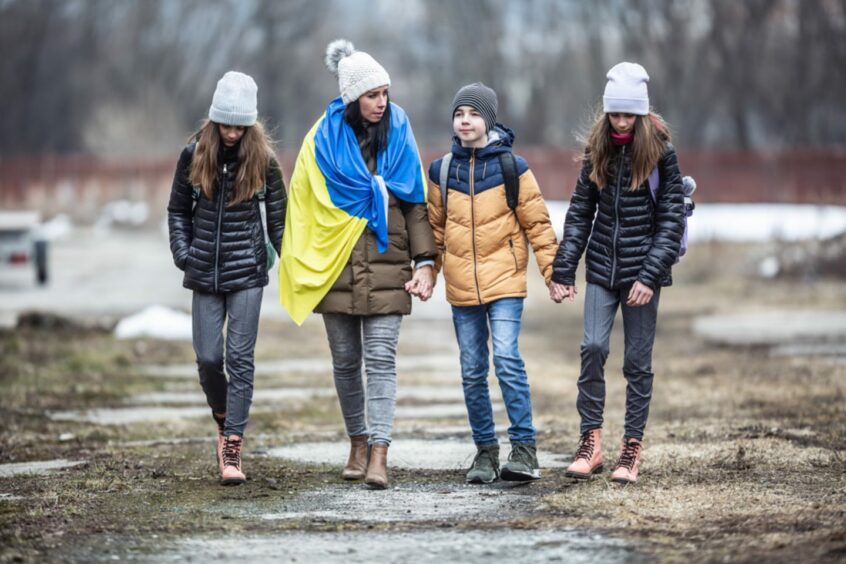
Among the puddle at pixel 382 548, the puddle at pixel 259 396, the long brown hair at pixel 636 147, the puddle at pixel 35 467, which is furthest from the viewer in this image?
the puddle at pixel 259 396

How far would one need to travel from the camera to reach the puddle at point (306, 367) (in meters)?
12.3

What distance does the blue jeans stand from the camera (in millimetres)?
6922

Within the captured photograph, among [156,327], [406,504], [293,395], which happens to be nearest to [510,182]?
[406,504]

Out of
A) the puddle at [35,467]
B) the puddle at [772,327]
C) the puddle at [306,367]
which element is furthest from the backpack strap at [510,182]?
the puddle at [772,327]

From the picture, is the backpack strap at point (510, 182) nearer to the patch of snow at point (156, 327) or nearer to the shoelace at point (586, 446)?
the shoelace at point (586, 446)

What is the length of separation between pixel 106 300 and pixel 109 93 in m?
50.9

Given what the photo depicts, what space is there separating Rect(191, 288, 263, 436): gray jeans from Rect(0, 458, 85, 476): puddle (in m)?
1.01

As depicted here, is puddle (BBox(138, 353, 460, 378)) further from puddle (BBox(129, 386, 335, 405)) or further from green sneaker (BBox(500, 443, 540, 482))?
green sneaker (BBox(500, 443, 540, 482))

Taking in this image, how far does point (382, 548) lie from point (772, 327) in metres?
11.0

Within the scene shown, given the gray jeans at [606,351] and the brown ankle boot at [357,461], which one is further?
the brown ankle boot at [357,461]

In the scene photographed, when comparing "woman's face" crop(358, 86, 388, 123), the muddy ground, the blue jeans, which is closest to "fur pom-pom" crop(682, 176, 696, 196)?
the blue jeans

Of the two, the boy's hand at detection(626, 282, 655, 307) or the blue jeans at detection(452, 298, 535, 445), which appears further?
the blue jeans at detection(452, 298, 535, 445)

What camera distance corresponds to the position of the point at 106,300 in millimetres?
19359

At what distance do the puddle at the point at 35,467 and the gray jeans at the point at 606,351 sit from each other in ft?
8.47
